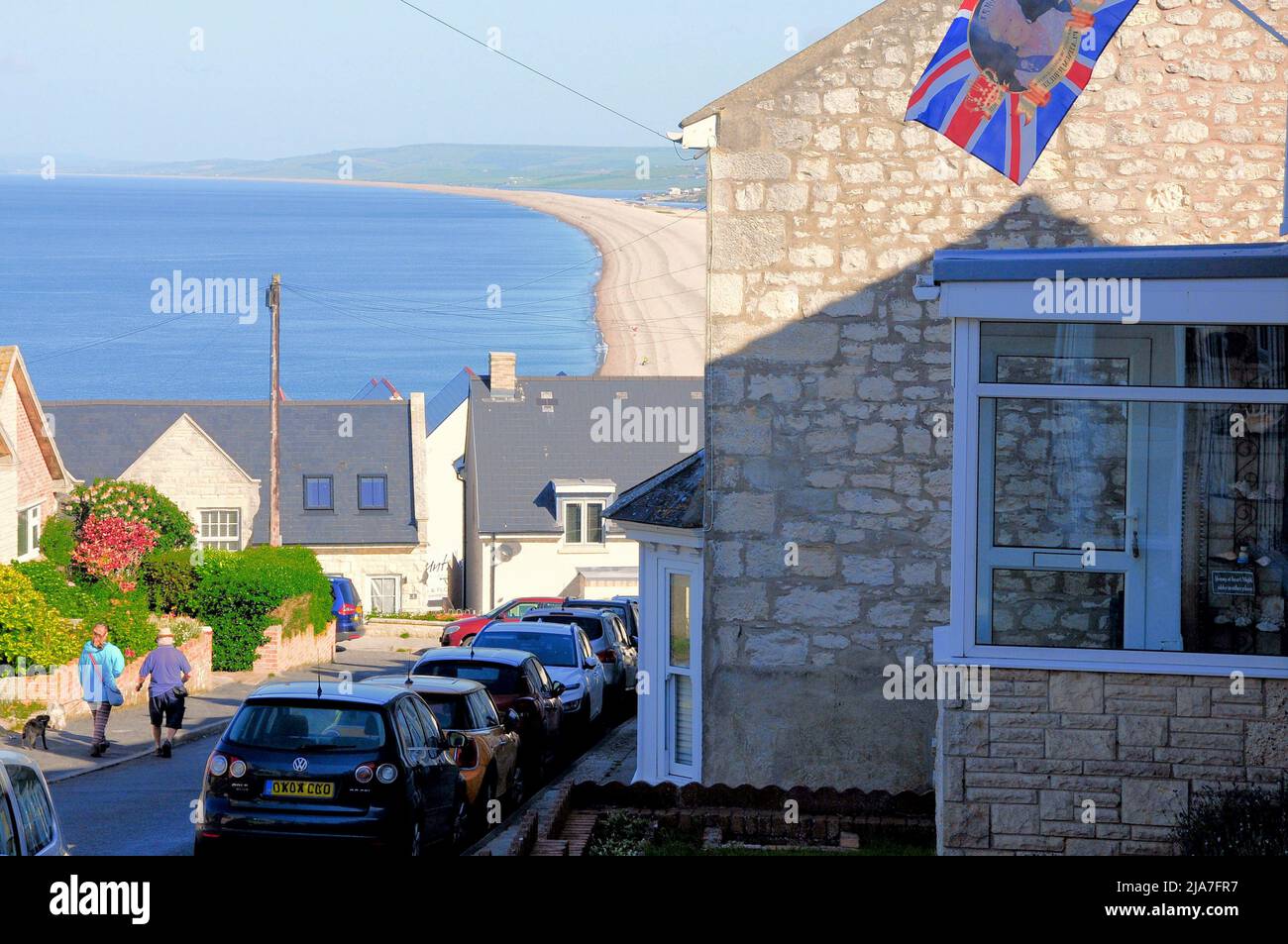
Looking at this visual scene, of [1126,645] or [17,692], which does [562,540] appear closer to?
[17,692]

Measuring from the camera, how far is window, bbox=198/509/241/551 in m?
51.1

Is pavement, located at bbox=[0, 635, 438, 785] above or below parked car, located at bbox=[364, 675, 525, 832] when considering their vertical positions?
below

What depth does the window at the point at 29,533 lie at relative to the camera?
1294 inches

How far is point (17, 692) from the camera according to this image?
74.2 feet

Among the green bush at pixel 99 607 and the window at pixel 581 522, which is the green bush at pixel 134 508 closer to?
the green bush at pixel 99 607

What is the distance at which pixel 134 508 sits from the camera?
114ft

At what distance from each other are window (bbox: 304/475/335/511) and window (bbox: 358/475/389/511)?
994mm

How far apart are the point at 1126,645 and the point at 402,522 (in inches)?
1837

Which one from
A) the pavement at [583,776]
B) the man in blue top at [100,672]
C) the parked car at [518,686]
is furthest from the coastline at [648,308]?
the parked car at [518,686]

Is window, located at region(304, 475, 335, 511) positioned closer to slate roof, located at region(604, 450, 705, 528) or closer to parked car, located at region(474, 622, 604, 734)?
parked car, located at region(474, 622, 604, 734)

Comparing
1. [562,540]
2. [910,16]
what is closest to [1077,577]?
[910,16]

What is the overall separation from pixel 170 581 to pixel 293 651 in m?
3.34

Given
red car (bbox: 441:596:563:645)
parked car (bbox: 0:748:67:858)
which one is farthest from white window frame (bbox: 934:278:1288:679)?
red car (bbox: 441:596:563:645)

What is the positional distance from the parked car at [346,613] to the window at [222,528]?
21.2 ft
